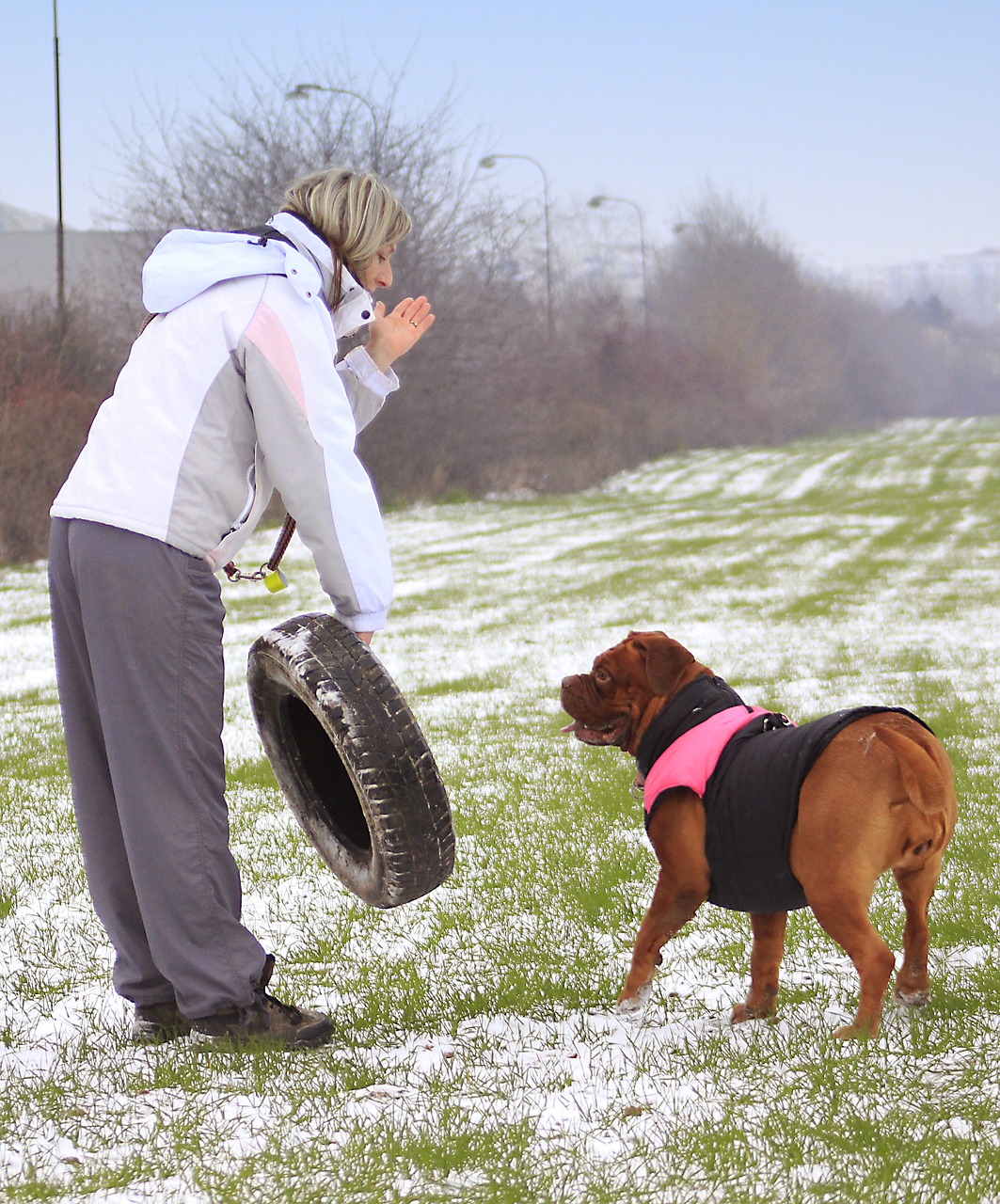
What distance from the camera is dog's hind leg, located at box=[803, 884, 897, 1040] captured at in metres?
3.13

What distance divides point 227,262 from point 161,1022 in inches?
86.5

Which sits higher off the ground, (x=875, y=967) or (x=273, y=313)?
(x=273, y=313)

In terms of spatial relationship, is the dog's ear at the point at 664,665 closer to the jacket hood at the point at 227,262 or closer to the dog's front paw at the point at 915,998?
the dog's front paw at the point at 915,998

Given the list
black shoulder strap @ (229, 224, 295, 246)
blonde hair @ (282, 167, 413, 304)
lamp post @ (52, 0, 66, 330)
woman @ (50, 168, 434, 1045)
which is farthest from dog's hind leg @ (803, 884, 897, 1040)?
lamp post @ (52, 0, 66, 330)

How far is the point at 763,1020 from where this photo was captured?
3525 mm

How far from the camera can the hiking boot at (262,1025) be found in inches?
133

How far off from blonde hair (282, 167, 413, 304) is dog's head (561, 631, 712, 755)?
1.39m

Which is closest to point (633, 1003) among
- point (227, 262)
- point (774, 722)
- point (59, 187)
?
point (774, 722)

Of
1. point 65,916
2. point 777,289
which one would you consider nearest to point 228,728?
point 65,916

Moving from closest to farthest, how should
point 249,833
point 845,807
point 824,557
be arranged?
point 845,807 < point 249,833 < point 824,557

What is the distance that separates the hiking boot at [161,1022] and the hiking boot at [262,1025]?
0.08 meters

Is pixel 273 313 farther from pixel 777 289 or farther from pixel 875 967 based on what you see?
pixel 777 289

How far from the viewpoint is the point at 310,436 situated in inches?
126

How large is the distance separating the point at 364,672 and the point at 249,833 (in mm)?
2773
